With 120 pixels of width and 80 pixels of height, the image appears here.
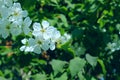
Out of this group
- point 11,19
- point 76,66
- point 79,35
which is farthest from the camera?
point 79,35

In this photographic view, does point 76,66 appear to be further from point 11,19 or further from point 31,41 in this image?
point 11,19


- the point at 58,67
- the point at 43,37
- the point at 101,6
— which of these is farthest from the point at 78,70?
the point at 101,6

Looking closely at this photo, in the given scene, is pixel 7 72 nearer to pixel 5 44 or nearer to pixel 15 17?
pixel 5 44

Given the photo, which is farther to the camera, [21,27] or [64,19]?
[64,19]

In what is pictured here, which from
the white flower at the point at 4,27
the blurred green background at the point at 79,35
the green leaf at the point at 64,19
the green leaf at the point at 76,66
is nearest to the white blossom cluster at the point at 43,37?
the white flower at the point at 4,27

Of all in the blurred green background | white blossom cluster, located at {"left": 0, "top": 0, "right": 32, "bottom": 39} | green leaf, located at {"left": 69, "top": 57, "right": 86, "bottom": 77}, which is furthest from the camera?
the blurred green background

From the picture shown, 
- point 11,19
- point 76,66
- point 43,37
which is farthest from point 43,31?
point 76,66

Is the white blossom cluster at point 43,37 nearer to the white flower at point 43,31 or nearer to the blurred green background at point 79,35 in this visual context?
the white flower at point 43,31

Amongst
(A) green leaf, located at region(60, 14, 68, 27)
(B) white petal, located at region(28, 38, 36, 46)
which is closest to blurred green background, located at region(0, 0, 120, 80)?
(A) green leaf, located at region(60, 14, 68, 27)

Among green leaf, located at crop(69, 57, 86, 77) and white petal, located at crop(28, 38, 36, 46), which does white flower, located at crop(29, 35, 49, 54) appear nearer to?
white petal, located at crop(28, 38, 36, 46)

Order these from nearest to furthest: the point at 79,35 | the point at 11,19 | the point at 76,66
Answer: the point at 11,19 < the point at 76,66 < the point at 79,35
